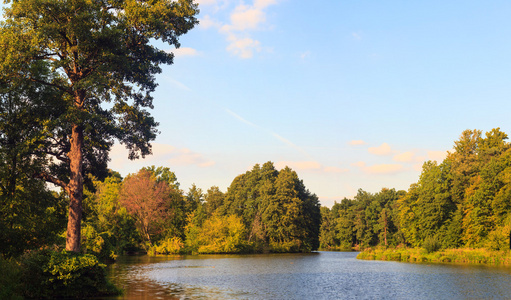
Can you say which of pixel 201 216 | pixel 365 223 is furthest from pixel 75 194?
pixel 365 223

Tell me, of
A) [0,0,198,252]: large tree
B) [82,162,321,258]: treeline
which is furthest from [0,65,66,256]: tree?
[82,162,321,258]: treeline

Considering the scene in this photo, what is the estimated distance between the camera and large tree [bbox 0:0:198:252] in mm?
21703

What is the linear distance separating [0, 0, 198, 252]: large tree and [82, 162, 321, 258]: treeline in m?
32.6

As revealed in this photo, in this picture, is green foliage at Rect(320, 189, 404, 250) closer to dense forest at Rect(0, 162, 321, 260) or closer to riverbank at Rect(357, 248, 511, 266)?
dense forest at Rect(0, 162, 321, 260)

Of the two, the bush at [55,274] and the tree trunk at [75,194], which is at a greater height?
the tree trunk at [75,194]

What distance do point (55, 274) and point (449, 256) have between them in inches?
2125

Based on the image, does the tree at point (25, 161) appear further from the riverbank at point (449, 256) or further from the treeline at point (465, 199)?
the riverbank at point (449, 256)

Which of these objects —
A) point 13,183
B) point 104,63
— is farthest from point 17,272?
point 104,63

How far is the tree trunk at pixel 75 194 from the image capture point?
2272 cm

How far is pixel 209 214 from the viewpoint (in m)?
105

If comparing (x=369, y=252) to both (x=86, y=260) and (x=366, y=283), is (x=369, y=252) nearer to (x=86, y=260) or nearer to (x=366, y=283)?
(x=366, y=283)

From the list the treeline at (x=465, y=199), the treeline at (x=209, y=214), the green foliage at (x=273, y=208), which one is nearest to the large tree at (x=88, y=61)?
the treeline at (x=209, y=214)

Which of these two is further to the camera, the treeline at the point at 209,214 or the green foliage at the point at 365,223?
the green foliage at the point at 365,223

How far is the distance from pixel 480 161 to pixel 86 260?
7422cm
